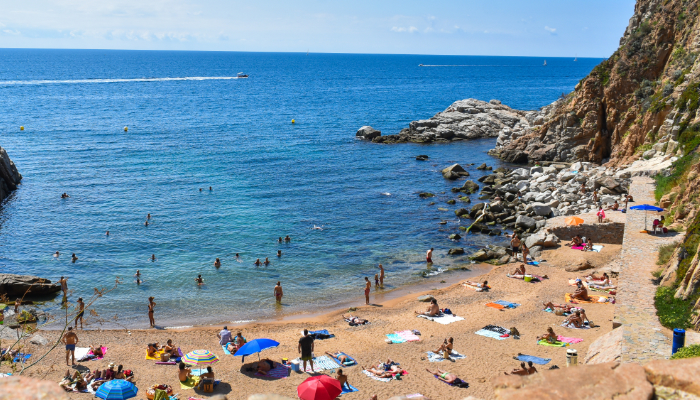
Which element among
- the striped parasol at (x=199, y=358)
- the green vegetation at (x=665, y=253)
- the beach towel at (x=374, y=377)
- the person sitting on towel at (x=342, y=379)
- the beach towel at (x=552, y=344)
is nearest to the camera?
the person sitting on towel at (x=342, y=379)

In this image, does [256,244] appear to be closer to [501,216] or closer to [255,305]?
[255,305]

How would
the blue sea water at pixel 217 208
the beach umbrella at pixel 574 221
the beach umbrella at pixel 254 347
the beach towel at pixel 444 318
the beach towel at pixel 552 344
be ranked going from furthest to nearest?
the beach umbrella at pixel 574 221 < the blue sea water at pixel 217 208 < the beach towel at pixel 444 318 < the beach towel at pixel 552 344 < the beach umbrella at pixel 254 347

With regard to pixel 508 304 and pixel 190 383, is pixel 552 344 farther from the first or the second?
pixel 190 383

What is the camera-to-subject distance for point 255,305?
2872 cm

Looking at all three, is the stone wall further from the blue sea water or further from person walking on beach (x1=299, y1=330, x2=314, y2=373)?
person walking on beach (x1=299, y1=330, x2=314, y2=373)

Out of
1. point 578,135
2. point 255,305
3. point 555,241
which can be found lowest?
point 255,305

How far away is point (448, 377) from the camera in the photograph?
19.3 meters

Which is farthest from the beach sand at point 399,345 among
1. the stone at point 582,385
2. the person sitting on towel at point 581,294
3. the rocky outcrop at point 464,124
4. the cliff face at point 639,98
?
the rocky outcrop at point 464,124

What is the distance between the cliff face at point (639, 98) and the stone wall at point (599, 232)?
304 inches

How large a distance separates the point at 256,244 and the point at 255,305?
28.1ft

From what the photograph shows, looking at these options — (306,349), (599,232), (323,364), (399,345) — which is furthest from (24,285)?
(599,232)

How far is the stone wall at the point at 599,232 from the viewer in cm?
3347

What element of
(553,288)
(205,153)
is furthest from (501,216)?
(205,153)

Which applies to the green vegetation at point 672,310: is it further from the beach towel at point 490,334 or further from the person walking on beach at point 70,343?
the person walking on beach at point 70,343
